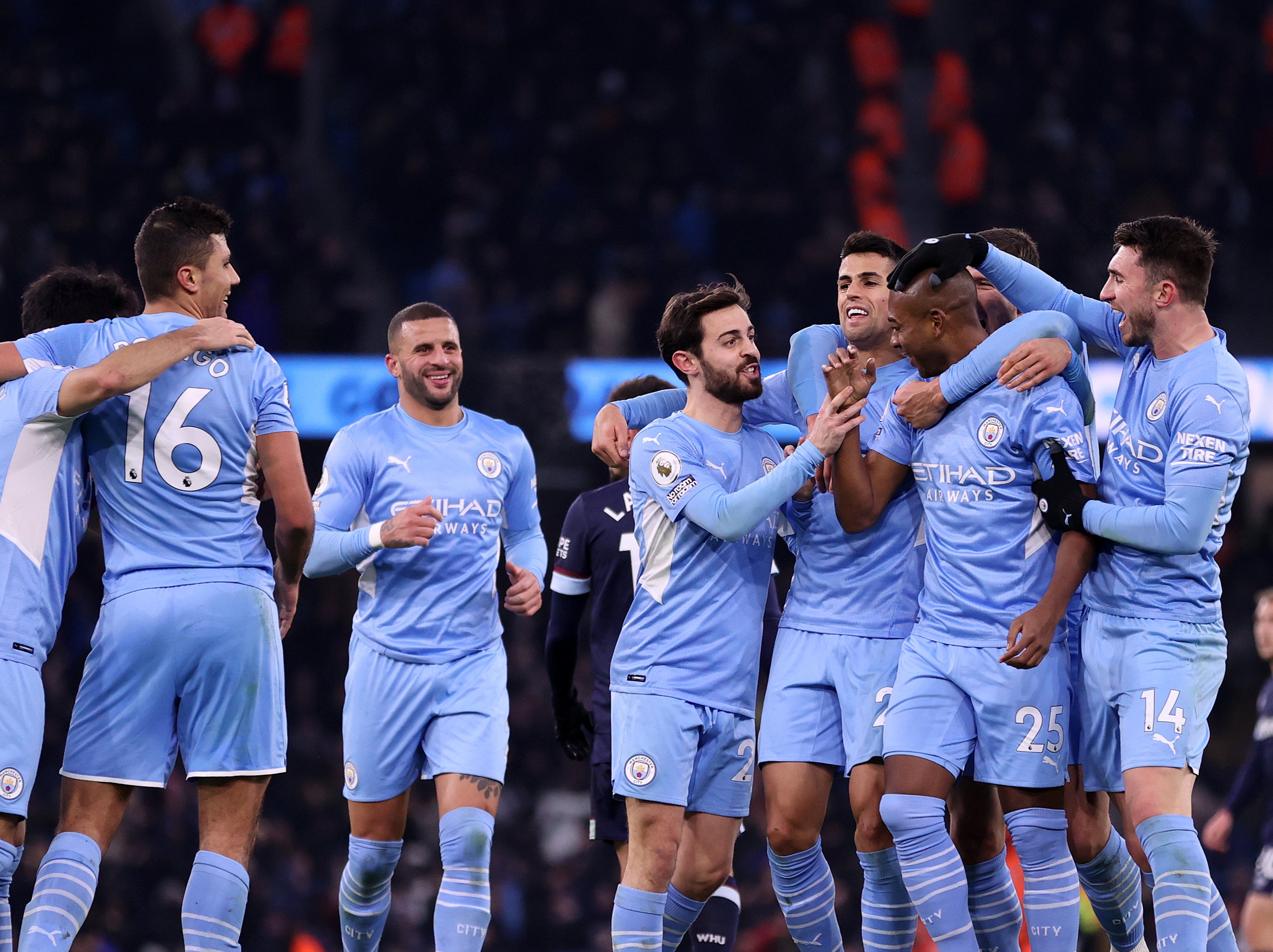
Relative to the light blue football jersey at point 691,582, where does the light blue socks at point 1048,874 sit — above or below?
below

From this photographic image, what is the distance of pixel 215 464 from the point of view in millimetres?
4832

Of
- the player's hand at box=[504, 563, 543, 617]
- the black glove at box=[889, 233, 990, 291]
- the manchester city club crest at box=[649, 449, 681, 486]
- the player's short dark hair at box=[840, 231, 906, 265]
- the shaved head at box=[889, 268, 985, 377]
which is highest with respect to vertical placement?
the player's short dark hair at box=[840, 231, 906, 265]

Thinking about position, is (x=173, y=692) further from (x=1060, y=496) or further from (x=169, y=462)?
(x=1060, y=496)

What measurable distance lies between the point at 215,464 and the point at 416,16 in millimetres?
12317

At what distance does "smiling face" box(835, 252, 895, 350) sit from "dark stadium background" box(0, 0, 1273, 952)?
730cm

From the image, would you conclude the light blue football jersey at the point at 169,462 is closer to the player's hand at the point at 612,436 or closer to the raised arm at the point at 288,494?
the raised arm at the point at 288,494

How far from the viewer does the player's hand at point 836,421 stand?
488 cm

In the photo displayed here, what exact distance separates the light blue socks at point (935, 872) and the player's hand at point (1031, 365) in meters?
1.43

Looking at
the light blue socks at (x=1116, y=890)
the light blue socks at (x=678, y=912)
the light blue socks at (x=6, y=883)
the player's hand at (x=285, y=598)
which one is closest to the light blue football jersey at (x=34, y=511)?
the light blue socks at (x=6, y=883)

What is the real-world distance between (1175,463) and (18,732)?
382 cm

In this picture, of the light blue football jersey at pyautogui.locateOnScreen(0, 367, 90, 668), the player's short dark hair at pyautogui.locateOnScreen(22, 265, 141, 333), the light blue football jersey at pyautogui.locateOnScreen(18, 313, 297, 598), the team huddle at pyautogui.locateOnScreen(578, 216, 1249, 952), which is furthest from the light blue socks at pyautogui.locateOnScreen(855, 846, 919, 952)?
the player's short dark hair at pyautogui.locateOnScreen(22, 265, 141, 333)

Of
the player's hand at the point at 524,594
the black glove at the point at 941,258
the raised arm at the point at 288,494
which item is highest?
the black glove at the point at 941,258

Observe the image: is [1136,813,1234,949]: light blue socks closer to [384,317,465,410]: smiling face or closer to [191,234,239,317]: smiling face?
[384,317,465,410]: smiling face

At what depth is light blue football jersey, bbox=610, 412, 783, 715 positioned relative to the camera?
17.1ft
